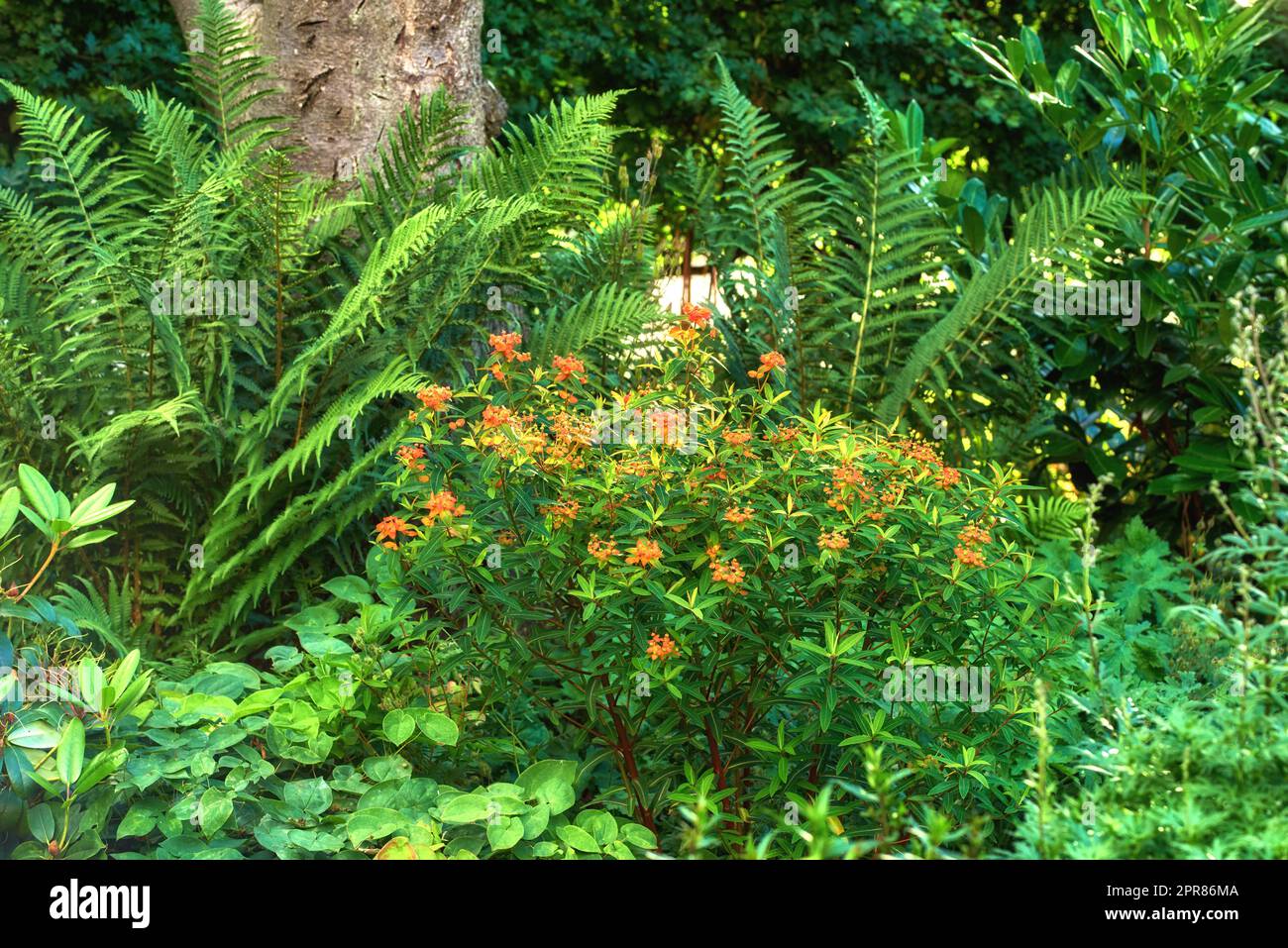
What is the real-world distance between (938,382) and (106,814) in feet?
9.32

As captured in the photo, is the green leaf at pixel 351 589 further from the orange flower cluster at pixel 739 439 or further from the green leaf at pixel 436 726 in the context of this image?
the orange flower cluster at pixel 739 439

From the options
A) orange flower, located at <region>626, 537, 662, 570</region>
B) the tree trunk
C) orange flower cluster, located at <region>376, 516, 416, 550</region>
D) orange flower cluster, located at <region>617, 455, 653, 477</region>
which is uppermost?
the tree trunk

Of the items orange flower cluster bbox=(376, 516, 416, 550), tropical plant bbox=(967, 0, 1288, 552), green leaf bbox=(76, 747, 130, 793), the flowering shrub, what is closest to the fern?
tropical plant bbox=(967, 0, 1288, 552)

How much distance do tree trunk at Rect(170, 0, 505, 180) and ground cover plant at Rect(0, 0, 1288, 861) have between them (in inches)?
4.0

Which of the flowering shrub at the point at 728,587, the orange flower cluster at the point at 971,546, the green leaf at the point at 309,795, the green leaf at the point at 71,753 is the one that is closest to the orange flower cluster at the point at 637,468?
the flowering shrub at the point at 728,587

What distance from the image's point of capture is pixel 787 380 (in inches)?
167

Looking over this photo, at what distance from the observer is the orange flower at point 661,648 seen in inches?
89.9

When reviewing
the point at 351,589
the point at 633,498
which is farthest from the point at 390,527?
the point at 351,589

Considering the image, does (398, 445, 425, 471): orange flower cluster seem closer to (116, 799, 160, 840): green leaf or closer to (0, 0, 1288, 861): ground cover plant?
(0, 0, 1288, 861): ground cover plant

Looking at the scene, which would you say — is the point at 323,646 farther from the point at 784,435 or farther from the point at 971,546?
the point at 971,546

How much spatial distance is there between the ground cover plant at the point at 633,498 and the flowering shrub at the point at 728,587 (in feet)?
0.04

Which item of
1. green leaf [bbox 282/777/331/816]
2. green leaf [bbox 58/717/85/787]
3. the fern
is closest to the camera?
green leaf [bbox 58/717/85/787]

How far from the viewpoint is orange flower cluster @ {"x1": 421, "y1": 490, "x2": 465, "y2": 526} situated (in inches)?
91.0
